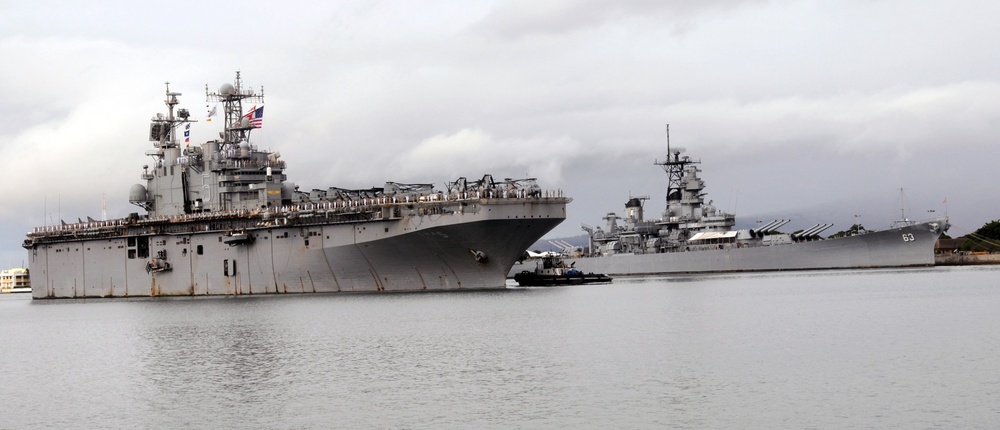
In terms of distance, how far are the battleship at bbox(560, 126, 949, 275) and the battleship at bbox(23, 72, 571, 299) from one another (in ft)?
116

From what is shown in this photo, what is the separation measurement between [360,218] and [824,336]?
25.4 meters

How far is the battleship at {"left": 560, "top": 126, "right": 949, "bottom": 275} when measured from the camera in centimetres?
7531

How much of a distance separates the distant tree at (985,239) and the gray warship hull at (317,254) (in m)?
81.8

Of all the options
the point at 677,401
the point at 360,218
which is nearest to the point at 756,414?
the point at 677,401

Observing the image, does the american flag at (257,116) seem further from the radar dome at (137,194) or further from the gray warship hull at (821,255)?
the gray warship hull at (821,255)

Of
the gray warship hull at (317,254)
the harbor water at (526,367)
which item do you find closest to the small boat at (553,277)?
the gray warship hull at (317,254)

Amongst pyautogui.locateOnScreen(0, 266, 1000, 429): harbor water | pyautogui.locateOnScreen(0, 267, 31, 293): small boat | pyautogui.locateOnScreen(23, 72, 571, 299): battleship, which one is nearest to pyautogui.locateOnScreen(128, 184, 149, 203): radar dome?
pyautogui.locateOnScreen(23, 72, 571, 299): battleship

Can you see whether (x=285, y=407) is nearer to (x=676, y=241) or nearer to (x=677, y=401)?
(x=677, y=401)

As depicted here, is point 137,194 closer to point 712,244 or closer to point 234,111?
point 234,111

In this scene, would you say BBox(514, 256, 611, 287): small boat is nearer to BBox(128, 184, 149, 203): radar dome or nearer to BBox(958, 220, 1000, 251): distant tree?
BBox(128, 184, 149, 203): radar dome

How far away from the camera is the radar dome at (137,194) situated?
57.7 m

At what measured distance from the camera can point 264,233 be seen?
51.2 meters

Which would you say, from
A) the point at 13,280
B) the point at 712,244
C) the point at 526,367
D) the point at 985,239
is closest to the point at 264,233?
the point at 526,367

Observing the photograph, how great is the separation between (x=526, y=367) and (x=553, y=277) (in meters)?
38.8
